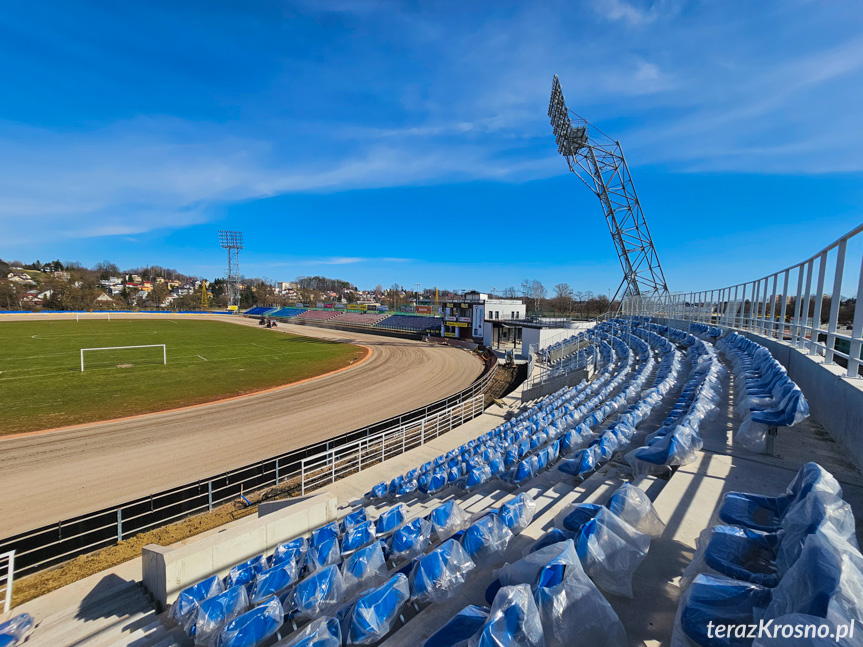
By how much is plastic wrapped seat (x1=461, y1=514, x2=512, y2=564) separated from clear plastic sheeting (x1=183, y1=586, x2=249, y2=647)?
2.61m

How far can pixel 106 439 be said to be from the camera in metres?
14.4

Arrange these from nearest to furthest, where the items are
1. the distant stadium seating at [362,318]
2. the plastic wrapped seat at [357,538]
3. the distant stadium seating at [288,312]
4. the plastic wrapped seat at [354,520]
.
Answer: the plastic wrapped seat at [357,538] → the plastic wrapped seat at [354,520] → the distant stadium seating at [362,318] → the distant stadium seating at [288,312]

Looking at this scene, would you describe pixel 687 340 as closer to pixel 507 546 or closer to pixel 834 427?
pixel 834 427

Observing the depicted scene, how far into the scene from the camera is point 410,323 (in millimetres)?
63594

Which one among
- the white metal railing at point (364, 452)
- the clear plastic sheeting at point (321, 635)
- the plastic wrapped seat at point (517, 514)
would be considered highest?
the plastic wrapped seat at point (517, 514)

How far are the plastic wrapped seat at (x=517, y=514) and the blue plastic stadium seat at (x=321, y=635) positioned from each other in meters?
2.15

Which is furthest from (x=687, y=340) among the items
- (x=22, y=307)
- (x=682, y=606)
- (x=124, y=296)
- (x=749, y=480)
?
(x=124, y=296)

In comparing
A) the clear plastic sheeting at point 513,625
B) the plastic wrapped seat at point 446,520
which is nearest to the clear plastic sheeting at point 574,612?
the clear plastic sheeting at point 513,625

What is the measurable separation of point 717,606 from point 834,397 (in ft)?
17.2

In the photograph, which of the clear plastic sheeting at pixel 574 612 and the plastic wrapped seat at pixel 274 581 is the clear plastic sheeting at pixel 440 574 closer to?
the clear plastic sheeting at pixel 574 612

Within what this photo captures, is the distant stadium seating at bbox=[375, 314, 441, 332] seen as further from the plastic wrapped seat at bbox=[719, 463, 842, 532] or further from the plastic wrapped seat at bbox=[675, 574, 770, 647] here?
the plastic wrapped seat at bbox=[675, 574, 770, 647]

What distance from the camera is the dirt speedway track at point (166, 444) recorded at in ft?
34.4

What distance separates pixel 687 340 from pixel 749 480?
1460 centimetres

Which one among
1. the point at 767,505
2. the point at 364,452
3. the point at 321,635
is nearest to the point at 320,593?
the point at 321,635
